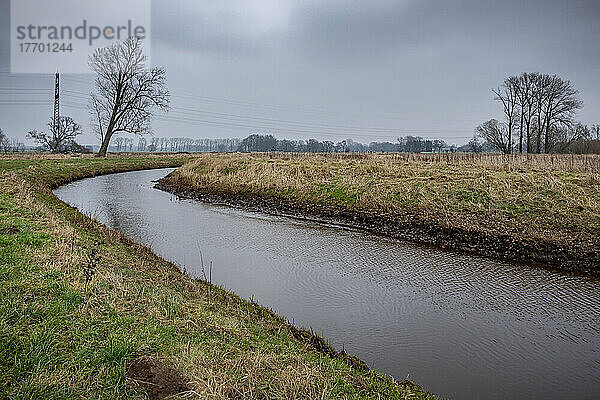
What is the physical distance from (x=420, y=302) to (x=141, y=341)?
512cm

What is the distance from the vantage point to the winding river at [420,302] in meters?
5.90

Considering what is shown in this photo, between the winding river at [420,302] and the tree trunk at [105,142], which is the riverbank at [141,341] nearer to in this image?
the winding river at [420,302]

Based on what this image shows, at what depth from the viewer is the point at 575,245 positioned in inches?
436

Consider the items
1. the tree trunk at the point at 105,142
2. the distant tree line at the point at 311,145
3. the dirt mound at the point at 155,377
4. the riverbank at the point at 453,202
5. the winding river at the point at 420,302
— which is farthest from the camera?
the distant tree line at the point at 311,145

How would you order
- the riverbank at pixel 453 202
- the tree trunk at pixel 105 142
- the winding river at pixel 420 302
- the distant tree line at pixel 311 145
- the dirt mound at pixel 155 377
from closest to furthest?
the dirt mound at pixel 155 377 → the winding river at pixel 420 302 → the riverbank at pixel 453 202 → the tree trunk at pixel 105 142 → the distant tree line at pixel 311 145

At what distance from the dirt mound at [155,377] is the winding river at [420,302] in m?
2.77

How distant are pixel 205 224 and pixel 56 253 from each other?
735 centimetres

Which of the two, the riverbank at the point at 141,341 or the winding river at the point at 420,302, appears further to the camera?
the winding river at the point at 420,302

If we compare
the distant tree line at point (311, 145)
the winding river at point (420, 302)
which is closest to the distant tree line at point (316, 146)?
the distant tree line at point (311, 145)

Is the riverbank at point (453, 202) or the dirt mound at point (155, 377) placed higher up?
the riverbank at point (453, 202)

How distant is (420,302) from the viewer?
8.18 meters

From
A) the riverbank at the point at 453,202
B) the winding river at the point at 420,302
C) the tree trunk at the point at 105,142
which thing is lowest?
the winding river at the point at 420,302

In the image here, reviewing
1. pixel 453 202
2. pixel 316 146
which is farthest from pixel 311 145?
pixel 453 202

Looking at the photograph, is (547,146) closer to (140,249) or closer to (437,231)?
(437,231)
